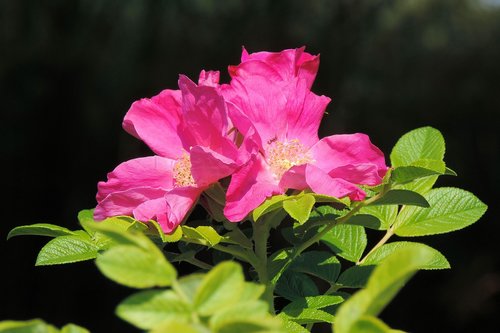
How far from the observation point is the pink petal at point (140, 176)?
52 cm

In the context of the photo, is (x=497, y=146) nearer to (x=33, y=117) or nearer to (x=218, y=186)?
(x=33, y=117)

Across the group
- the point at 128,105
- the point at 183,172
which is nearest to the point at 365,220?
the point at 183,172

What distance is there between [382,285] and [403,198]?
0.72 feet

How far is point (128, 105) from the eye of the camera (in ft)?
12.3

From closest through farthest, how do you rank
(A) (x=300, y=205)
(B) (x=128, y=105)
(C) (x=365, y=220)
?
(A) (x=300, y=205)
(C) (x=365, y=220)
(B) (x=128, y=105)

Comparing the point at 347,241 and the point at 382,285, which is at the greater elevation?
the point at 382,285

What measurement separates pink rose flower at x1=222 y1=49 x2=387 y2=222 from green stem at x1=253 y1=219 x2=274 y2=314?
0.13ft

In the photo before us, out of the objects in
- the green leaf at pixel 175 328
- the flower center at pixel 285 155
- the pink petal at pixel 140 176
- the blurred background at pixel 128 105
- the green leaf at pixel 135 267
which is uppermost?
the green leaf at pixel 135 267

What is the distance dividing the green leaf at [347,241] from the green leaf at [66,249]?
0.19m

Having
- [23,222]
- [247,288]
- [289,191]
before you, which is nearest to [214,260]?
[289,191]

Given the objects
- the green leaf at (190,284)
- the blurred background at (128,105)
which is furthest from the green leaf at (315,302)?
the blurred background at (128,105)

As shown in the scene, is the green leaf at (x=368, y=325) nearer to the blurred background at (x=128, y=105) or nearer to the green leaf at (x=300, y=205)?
the green leaf at (x=300, y=205)

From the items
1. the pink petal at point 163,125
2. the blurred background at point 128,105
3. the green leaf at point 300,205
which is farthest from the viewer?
the blurred background at point 128,105

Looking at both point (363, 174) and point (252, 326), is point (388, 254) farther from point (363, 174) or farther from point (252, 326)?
point (252, 326)
